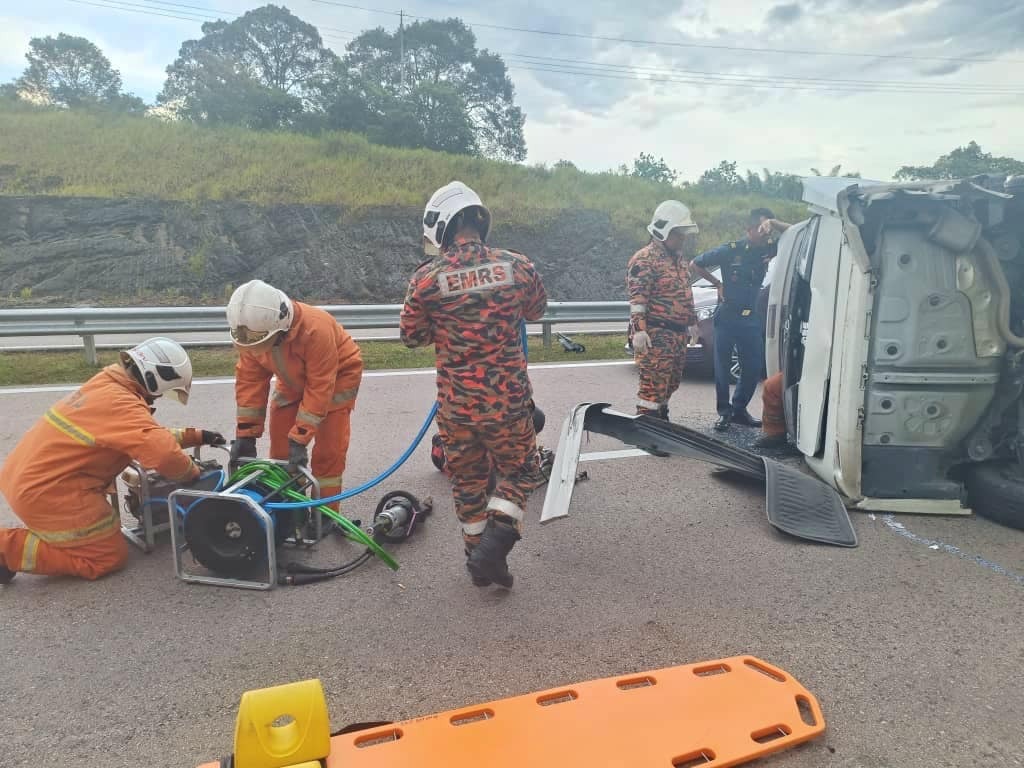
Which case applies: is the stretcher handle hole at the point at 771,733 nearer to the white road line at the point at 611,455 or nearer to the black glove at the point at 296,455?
the black glove at the point at 296,455

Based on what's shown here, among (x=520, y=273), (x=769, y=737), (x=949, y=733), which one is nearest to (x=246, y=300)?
(x=520, y=273)

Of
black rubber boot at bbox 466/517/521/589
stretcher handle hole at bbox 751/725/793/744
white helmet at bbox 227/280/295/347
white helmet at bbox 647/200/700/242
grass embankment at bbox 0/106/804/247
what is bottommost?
stretcher handle hole at bbox 751/725/793/744

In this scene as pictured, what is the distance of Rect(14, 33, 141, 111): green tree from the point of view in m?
28.5

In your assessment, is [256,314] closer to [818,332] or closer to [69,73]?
[818,332]

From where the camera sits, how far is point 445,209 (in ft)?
10.5

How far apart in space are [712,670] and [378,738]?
51.0 inches

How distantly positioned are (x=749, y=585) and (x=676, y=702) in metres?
1.09

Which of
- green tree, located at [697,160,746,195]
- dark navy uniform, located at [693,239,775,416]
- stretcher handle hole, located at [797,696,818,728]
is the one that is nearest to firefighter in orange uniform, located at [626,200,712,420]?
dark navy uniform, located at [693,239,775,416]

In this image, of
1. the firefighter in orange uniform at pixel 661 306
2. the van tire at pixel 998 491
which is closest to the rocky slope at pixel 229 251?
the firefighter in orange uniform at pixel 661 306

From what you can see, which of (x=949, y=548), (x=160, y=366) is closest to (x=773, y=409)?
(x=949, y=548)

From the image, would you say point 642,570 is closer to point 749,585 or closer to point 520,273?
point 749,585

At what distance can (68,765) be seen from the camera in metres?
2.24

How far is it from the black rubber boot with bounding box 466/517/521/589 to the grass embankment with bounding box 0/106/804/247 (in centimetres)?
1757

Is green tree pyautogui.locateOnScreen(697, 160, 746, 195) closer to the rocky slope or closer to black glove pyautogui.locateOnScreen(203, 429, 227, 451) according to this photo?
the rocky slope
